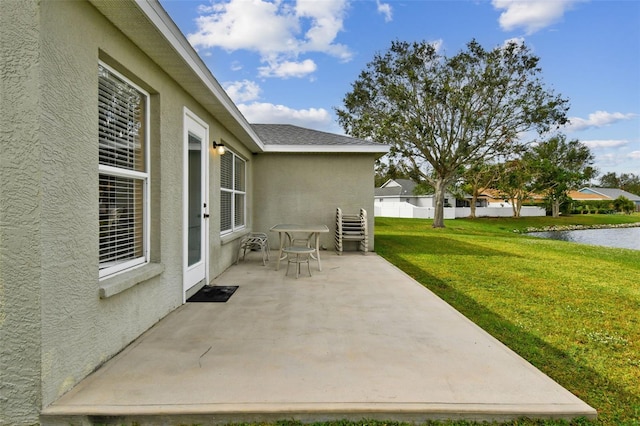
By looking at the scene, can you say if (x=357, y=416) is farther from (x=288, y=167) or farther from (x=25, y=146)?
(x=288, y=167)

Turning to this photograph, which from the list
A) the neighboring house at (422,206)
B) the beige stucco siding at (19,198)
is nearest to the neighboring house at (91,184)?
the beige stucco siding at (19,198)

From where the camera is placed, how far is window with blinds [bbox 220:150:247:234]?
19.9 feet

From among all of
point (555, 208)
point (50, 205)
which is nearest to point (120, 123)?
point (50, 205)

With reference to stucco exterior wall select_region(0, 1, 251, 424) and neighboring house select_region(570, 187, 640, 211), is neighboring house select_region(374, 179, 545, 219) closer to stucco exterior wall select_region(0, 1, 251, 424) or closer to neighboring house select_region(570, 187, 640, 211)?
neighboring house select_region(570, 187, 640, 211)

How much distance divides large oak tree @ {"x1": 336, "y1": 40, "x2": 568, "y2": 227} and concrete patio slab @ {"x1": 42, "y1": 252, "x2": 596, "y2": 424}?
51.1 feet

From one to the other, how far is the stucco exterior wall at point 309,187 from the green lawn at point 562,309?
1821mm

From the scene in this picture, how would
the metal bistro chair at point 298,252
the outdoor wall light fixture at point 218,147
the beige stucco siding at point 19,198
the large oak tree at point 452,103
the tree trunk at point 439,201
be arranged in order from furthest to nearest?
1. the tree trunk at point 439,201
2. the large oak tree at point 452,103
3. the metal bistro chair at point 298,252
4. the outdoor wall light fixture at point 218,147
5. the beige stucco siding at point 19,198

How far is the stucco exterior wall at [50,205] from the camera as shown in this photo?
5.99 feet

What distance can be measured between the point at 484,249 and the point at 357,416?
9.35 meters

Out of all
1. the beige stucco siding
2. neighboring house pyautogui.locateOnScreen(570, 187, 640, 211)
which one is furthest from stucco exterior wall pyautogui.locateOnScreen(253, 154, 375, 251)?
neighboring house pyautogui.locateOnScreen(570, 187, 640, 211)

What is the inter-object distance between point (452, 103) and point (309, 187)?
12.0 m

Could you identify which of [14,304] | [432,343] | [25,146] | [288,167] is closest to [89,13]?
[25,146]

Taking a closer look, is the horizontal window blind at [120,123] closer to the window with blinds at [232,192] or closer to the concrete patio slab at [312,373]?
the concrete patio slab at [312,373]

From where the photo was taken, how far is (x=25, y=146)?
1.83 metres
